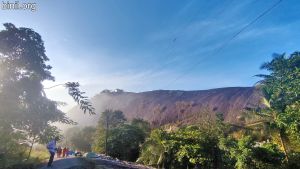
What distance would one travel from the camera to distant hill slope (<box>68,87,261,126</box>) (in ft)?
236

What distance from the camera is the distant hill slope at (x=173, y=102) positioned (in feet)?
236

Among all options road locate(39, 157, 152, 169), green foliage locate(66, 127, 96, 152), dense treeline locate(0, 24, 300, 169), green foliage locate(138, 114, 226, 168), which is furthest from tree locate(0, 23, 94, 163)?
green foliage locate(66, 127, 96, 152)

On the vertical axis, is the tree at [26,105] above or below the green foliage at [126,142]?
above

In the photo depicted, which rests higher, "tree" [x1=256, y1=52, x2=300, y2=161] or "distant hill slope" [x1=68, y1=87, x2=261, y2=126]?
"distant hill slope" [x1=68, y1=87, x2=261, y2=126]

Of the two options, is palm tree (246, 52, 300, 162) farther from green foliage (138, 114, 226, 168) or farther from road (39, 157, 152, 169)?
road (39, 157, 152, 169)

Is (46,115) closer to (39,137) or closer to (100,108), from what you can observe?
(39,137)

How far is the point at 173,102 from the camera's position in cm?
8919

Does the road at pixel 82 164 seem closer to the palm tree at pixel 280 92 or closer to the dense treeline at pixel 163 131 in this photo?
the dense treeline at pixel 163 131

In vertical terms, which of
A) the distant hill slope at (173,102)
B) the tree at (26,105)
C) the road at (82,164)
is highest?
the distant hill slope at (173,102)

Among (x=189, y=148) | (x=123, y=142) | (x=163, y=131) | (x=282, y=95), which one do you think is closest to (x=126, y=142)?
(x=123, y=142)

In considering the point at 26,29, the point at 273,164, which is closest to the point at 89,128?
the point at 273,164

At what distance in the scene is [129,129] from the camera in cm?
3947

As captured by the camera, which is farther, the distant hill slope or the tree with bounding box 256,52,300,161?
the distant hill slope

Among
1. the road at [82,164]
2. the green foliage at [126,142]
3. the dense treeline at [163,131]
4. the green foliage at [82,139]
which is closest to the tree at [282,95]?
the dense treeline at [163,131]
